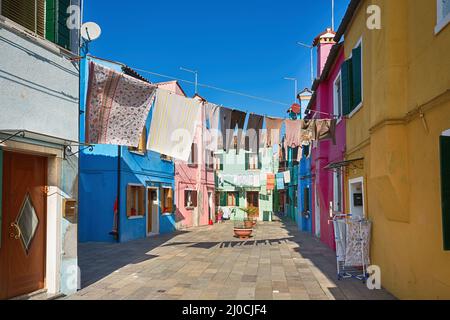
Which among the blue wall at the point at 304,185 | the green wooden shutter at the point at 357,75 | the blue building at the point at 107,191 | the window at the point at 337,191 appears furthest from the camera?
the blue wall at the point at 304,185

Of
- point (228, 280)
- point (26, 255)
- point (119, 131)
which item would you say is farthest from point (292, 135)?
point (26, 255)

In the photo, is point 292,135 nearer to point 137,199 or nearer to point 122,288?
point 122,288

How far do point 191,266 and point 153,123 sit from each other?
149 inches

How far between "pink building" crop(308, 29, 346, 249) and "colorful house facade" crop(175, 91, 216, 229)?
7403mm

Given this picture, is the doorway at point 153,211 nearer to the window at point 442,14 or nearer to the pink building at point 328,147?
the pink building at point 328,147

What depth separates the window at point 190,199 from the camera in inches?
894

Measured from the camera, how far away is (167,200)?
19844 mm

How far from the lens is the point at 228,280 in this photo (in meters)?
8.08

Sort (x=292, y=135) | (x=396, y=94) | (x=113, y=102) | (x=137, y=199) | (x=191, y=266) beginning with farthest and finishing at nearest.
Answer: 1. (x=137, y=199)
2. (x=292, y=135)
3. (x=191, y=266)
4. (x=113, y=102)
5. (x=396, y=94)

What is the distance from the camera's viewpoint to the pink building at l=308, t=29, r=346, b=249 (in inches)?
447

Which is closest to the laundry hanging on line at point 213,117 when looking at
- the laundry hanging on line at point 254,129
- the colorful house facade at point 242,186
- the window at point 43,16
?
the laundry hanging on line at point 254,129

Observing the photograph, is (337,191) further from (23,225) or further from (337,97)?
(23,225)

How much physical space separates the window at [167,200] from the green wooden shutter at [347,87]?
38.2 ft

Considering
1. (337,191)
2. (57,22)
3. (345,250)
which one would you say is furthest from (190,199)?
(57,22)
